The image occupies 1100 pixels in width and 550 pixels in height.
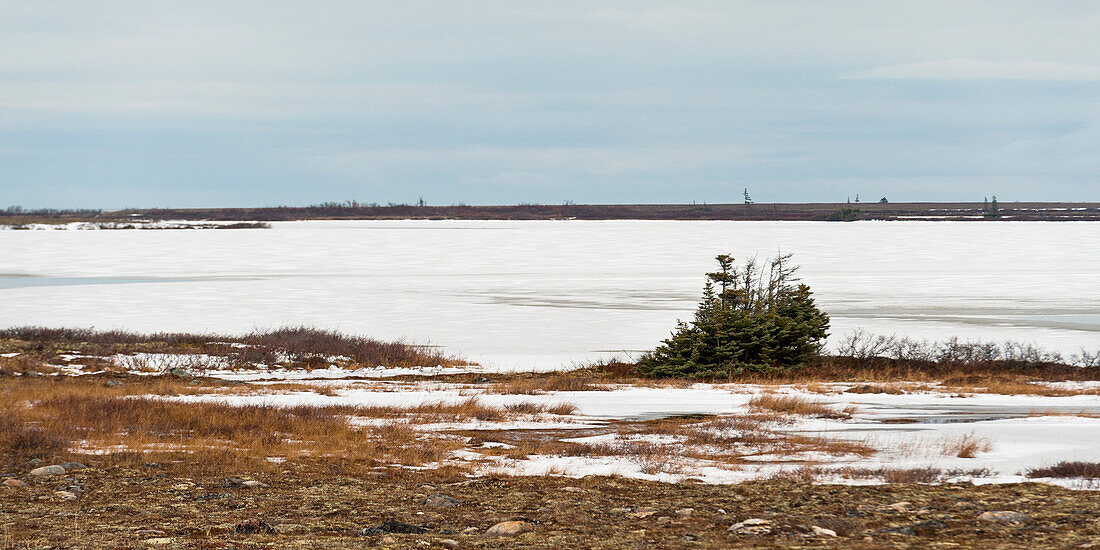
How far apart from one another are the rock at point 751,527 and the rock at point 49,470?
6808mm

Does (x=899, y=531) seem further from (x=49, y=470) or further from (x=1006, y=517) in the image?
(x=49, y=470)

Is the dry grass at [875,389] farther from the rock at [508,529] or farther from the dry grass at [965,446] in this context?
the rock at [508,529]

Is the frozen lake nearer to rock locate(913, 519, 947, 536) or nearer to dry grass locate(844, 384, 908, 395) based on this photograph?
dry grass locate(844, 384, 908, 395)

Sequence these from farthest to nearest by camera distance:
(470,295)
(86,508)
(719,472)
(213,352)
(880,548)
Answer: (470,295), (213,352), (719,472), (86,508), (880,548)

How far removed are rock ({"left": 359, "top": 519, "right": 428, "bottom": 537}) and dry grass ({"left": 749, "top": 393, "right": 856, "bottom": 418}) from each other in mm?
9554

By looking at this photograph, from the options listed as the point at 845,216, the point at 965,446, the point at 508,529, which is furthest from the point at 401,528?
the point at 845,216

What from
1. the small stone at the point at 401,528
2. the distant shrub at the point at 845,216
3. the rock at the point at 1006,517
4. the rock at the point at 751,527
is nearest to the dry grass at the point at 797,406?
the rock at the point at 1006,517

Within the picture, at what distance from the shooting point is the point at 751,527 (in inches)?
284

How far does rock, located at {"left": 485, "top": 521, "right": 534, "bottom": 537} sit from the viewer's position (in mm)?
7215

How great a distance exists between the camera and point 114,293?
4847 centimetres

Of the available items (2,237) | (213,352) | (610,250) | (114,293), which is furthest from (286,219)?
(213,352)

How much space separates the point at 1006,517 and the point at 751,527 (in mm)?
1889

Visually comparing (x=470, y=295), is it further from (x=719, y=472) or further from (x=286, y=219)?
(x=286, y=219)

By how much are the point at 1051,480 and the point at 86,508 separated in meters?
8.48
